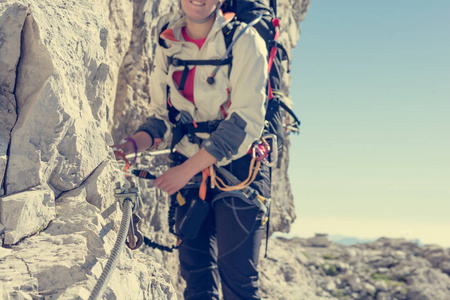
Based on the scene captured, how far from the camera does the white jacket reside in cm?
385

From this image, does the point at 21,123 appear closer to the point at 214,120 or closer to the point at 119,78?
the point at 214,120

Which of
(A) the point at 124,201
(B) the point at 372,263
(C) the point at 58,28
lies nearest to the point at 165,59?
(C) the point at 58,28

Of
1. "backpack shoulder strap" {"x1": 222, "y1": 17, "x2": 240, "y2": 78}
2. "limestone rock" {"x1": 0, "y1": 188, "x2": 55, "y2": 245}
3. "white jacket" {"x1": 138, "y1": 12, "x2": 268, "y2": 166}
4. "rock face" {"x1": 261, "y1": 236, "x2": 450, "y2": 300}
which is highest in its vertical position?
"backpack shoulder strap" {"x1": 222, "y1": 17, "x2": 240, "y2": 78}

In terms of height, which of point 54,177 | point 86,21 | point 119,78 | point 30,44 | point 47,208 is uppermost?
point 119,78

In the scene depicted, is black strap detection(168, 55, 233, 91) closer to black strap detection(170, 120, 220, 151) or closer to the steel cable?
black strap detection(170, 120, 220, 151)

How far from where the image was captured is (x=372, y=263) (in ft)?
41.1

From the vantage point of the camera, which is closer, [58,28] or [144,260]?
[58,28]

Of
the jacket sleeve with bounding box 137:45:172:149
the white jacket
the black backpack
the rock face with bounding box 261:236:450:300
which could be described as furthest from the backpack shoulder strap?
the rock face with bounding box 261:236:450:300

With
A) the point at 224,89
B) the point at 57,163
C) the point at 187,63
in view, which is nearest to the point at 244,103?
the point at 224,89

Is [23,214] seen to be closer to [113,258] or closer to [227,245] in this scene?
[113,258]

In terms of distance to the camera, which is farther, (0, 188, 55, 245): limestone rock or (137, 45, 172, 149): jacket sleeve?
(137, 45, 172, 149): jacket sleeve

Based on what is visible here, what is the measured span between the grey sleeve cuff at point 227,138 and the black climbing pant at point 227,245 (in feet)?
1.24

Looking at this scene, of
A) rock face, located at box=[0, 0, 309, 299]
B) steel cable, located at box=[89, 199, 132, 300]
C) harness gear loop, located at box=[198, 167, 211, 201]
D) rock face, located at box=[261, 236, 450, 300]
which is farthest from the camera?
rock face, located at box=[261, 236, 450, 300]

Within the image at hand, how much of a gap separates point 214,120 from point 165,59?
91 cm
